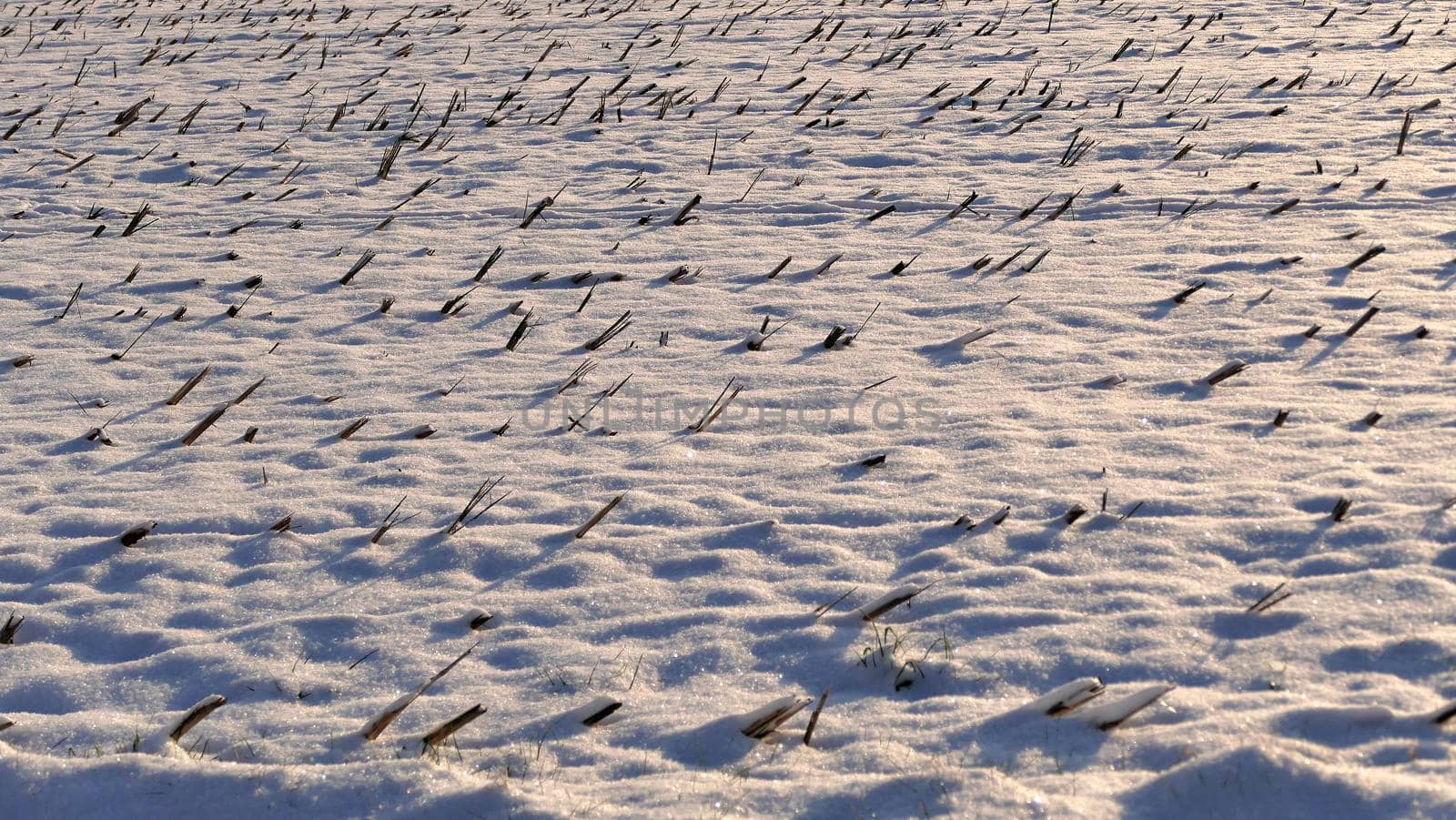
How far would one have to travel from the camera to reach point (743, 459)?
4117 mm

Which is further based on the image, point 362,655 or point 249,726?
point 362,655

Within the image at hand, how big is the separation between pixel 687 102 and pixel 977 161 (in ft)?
8.44

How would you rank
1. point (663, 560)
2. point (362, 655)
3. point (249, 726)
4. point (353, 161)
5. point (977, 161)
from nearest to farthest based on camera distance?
1. point (249, 726)
2. point (362, 655)
3. point (663, 560)
4. point (977, 161)
5. point (353, 161)

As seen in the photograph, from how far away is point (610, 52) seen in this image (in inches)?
426

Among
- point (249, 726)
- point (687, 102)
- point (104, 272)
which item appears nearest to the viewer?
point (249, 726)

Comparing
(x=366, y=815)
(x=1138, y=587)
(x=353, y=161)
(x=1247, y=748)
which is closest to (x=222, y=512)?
(x=366, y=815)

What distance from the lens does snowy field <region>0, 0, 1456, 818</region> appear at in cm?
260

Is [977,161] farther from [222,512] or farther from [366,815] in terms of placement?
[366,815]

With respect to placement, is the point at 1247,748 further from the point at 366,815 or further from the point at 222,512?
the point at 222,512

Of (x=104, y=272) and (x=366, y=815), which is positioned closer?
(x=366, y=815)

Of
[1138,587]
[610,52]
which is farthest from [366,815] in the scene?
[610,52]

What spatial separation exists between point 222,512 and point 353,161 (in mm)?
4645

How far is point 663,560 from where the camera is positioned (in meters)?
3.49

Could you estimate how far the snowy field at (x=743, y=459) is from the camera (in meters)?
2.60
